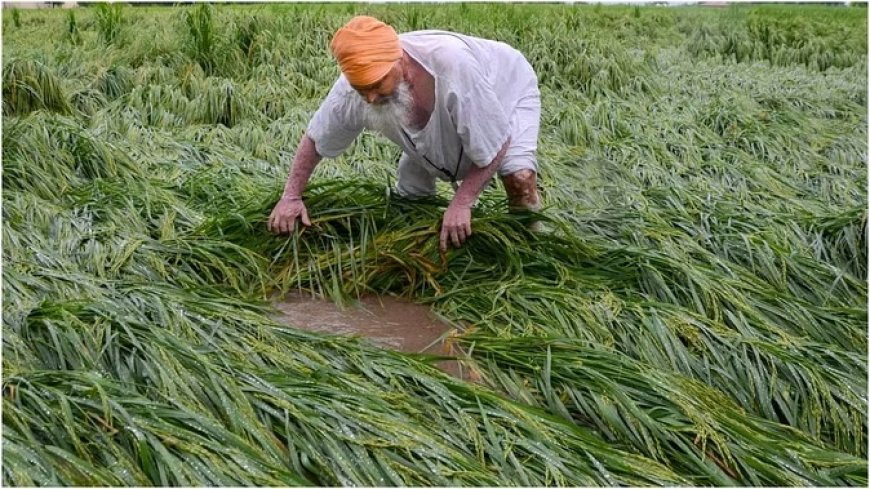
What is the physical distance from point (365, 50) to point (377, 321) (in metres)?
0.92

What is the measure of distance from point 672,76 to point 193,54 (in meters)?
4.11

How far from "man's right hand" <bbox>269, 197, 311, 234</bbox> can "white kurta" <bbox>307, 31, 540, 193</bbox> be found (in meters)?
0.24

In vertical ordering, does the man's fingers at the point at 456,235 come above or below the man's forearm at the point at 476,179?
below

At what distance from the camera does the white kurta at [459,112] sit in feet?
9.74

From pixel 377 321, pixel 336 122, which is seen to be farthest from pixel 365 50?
pixel 377 321

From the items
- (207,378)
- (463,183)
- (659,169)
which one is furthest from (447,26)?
(207,378)

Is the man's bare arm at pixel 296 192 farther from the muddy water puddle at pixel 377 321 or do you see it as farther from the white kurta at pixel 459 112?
the muddy water puddle at pixel 377 321

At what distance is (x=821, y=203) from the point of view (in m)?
4.91

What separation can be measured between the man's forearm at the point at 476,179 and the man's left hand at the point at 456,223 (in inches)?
1.5

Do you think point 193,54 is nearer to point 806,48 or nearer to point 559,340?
point 559,340

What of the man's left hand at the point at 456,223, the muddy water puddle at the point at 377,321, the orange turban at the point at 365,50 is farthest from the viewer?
the man's left hand at the point at 456,223

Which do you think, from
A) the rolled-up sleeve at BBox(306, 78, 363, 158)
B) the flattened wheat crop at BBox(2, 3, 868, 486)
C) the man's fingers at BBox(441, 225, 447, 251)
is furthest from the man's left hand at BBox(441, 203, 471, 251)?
the rolled-up sleeve at BBox(306, 78, 363, 158)

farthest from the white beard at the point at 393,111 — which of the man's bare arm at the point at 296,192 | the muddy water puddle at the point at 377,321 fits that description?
the muddy water puddle at the point at 377,321

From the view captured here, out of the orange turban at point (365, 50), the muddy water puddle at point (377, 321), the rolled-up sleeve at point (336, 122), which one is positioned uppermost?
the orange turban at point (365, 50)
